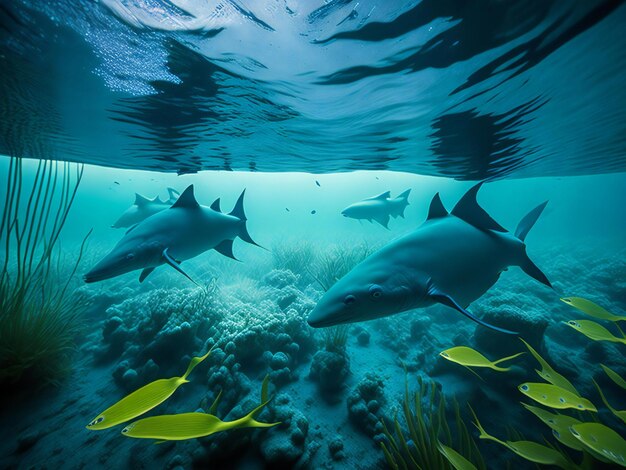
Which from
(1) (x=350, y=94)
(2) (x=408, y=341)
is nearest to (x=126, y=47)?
(1) (x=350, y=94)

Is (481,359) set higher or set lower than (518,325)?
higher

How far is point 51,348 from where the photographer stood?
4.72 m

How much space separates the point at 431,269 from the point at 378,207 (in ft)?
24.4

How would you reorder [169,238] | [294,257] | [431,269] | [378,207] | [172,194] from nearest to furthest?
[431,269]
[169,238]
[172,194]
[378,207]
[294,257]

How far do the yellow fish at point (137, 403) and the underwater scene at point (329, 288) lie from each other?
0.03m

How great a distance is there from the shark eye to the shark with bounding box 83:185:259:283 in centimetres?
223

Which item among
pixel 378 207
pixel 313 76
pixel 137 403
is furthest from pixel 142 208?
pixel 378 207

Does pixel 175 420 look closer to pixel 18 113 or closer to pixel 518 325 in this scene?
pixel 518 325

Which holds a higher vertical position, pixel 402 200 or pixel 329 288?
pixel 402 200

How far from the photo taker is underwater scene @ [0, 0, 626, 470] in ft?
9.97

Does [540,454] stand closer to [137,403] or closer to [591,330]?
[591,330]

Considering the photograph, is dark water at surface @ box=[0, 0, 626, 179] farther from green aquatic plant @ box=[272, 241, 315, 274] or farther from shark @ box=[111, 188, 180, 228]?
green aquatic plant @ box=[272, 241, 315, 274]

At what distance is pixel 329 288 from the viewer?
5.25m

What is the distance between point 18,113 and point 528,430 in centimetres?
1344
